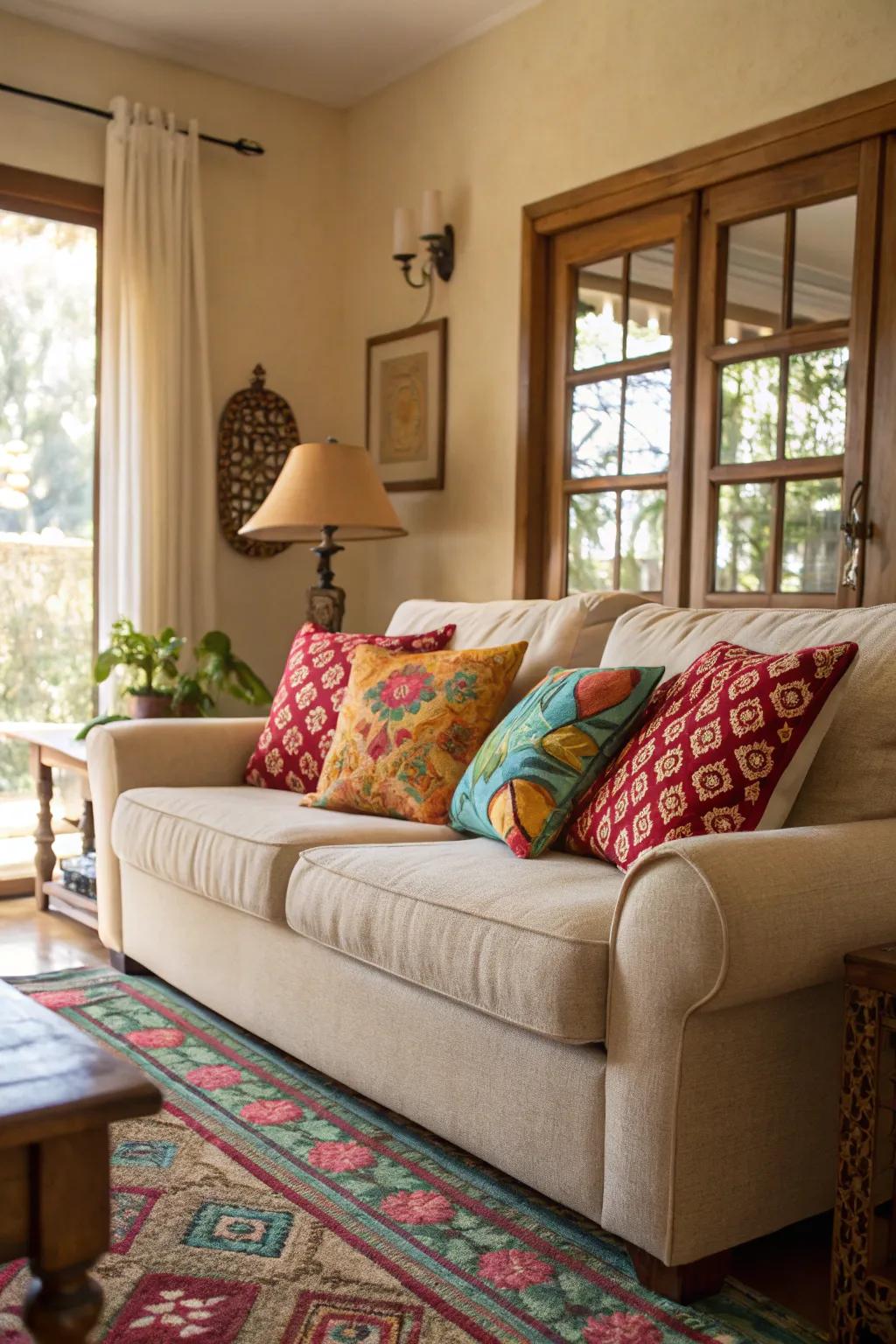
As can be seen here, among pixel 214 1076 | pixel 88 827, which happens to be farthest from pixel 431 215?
pixel 214 1076

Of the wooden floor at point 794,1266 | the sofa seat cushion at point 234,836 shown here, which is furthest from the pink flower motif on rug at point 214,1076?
the wooden floor at point 794,1266

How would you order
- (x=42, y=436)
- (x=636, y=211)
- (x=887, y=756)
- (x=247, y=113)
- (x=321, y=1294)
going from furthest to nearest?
(x=247, y=113)
(x=42, y=436)
(x=636, y=211)
(x=887, y=756)
(x=321, y=1294)

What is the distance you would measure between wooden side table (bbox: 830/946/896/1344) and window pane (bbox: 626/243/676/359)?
2.27 m

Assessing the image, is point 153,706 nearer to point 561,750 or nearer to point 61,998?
point 61,998

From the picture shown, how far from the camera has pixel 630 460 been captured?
11.7ft

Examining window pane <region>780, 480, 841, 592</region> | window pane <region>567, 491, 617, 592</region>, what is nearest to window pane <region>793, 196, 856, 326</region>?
window pane <region>780, 480, 841, 592</region>

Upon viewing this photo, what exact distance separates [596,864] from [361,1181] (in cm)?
64

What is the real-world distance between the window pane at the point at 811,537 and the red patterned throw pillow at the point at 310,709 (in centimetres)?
87

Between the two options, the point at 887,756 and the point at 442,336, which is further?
the point at 442,336

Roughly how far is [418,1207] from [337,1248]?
0.55ft

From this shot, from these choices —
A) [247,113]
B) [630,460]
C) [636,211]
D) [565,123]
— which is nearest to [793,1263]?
[630,460]

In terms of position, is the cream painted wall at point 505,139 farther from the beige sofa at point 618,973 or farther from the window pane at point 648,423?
the beige sofa at point 618,973

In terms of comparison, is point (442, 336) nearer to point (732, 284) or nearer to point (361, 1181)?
point (732, 284)

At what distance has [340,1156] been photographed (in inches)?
81.0
